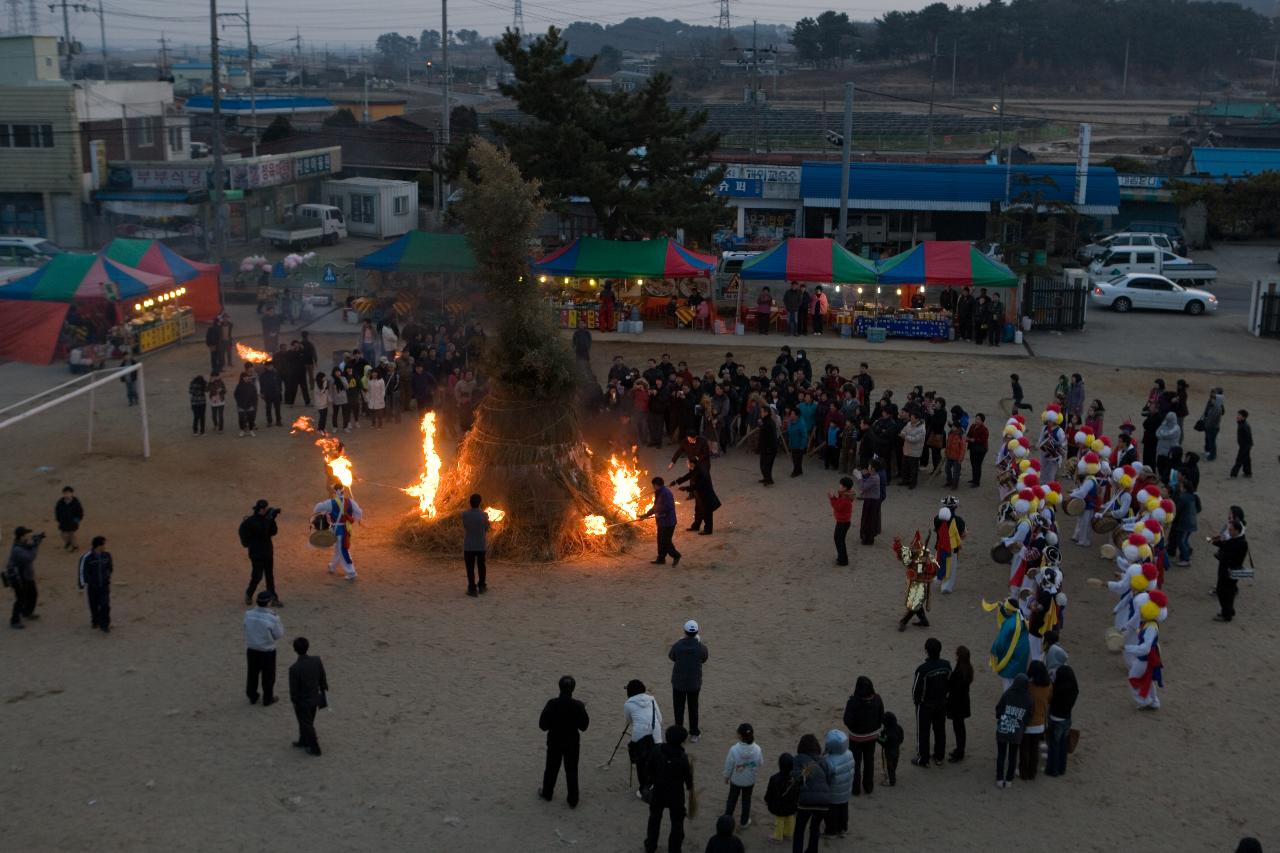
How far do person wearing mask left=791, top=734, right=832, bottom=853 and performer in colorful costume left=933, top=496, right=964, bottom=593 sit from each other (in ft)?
16.9

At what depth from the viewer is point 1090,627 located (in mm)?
13516

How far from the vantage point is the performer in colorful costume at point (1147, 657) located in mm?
11461

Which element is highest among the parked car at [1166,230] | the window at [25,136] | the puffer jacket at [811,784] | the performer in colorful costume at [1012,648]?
the window at [25,136]

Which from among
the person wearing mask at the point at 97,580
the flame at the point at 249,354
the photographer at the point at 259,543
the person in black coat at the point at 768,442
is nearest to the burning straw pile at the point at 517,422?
the photographer at the point at 259,543

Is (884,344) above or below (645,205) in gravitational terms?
below

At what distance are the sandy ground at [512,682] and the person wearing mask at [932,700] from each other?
0.76 ft

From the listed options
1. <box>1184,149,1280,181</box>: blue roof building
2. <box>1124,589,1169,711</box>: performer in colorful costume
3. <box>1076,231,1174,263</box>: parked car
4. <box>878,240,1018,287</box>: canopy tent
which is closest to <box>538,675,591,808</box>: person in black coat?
<box>1124,589,1169,711</box>: performer in colorful costume

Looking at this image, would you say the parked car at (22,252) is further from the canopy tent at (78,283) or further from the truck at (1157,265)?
the truck at (1157,265)

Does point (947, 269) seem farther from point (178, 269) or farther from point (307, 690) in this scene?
point (307, 690)

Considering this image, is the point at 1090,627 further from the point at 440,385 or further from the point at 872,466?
the point at 440,385

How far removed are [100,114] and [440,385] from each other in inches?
1100

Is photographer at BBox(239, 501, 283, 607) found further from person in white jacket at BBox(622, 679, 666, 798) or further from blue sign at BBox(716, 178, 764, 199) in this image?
blue sign at BBox(716, 178, 764, 199)

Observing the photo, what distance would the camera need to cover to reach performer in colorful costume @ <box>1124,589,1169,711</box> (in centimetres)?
1146

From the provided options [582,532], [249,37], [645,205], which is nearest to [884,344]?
[645,205]
